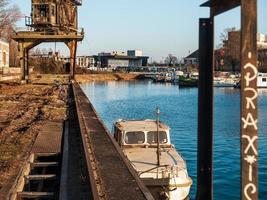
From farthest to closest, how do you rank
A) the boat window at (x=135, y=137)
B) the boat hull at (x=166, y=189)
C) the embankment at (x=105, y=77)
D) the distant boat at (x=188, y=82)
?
the embankment at (x=105, y=77) < the distant boat at (x=188, y=82) < the boat window at (x=135, y=137) < the boat hull at (x=166, y=189)

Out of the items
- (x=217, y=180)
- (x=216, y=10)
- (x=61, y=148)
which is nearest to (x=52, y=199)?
(x=61, y=148)

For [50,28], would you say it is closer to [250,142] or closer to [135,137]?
[135,137]

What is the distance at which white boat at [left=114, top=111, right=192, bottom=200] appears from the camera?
1506cm

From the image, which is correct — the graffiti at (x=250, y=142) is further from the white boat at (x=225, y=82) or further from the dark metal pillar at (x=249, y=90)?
the white boat at (x=225, y=82)

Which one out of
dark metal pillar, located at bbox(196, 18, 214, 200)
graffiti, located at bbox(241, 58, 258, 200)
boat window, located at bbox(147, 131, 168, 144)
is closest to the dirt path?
boat window, located at bbox(147, 131, 168, 144)

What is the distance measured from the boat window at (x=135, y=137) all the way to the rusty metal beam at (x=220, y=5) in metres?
12.8

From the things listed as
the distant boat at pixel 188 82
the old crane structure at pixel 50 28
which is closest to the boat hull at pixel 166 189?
the old crane structure at pixel 50 28

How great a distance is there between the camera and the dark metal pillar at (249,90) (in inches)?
177

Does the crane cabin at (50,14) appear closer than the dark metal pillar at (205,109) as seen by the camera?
No

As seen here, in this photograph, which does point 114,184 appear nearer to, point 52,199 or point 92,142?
point 52,199

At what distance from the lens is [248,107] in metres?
4.52

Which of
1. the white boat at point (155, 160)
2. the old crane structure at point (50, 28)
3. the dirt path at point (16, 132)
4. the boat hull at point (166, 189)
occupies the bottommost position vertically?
the boat hull at point (166, 189)

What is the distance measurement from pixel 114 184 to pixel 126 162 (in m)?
2.21

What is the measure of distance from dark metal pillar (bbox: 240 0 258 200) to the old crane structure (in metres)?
50.8
